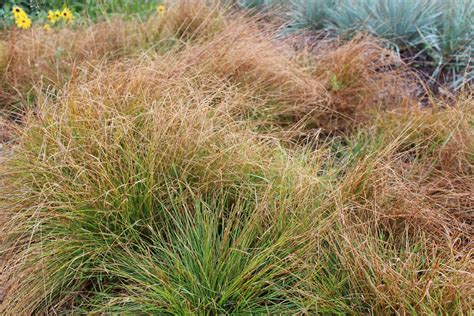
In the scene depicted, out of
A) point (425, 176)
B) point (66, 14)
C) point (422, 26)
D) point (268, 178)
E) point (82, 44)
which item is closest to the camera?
point (268, 178)

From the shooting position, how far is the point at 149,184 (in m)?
2.45

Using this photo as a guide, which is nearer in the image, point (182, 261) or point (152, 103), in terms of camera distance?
point (182, 261)

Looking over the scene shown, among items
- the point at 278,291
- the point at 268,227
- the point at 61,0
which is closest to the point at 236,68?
the point at 268,227

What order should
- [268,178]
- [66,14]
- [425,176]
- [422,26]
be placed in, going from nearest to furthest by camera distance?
[268,178] → [425,176] → [422,26] → [66,14]

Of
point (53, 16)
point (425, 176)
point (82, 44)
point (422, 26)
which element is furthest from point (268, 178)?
Answer: point (53, 16)

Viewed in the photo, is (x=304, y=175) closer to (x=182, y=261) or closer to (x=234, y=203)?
(x=234, y=203)

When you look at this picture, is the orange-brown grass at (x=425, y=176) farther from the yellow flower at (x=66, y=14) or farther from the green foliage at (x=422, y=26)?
the yellow flower at (x=66, y=14)

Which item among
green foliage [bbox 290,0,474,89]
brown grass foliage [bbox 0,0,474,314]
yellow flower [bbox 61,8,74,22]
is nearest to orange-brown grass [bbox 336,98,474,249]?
brown grass foliage [bbox 0,0,474,314]

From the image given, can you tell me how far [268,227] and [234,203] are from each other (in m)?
0.28

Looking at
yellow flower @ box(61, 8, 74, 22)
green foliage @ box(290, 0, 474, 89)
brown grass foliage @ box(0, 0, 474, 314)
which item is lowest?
green foliage @ box(290, 0, 474, 89)

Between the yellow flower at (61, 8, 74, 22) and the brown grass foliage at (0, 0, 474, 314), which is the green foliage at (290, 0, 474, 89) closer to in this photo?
the brown grass foliage at (0, 0, 474, 314)

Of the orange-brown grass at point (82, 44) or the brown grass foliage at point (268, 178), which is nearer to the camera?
the brown grass foliage at point (268, 178)

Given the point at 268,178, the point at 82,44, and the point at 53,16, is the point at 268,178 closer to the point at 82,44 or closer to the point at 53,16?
the point at 82,44

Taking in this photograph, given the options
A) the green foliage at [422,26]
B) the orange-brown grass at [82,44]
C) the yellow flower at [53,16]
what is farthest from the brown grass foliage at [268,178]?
the yellow flower at [53,16]
